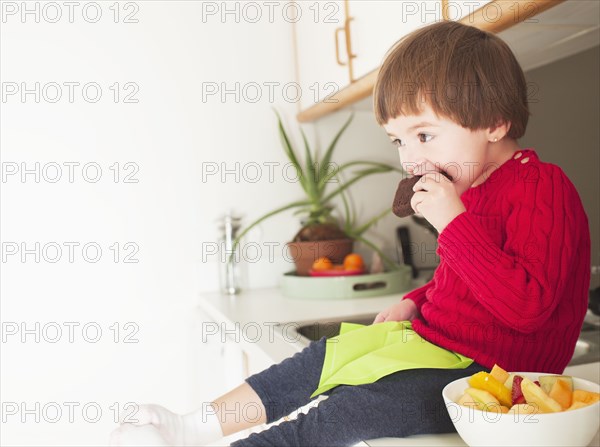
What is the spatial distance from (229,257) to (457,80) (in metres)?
1.20

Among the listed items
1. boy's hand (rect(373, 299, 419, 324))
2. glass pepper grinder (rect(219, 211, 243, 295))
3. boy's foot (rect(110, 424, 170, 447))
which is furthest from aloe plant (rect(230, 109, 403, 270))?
boy's foot (rect(110, 424, 170, 447))

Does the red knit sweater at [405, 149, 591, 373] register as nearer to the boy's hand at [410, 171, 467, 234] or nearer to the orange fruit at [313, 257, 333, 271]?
the boy's hand at [410, 171, 467, 234]

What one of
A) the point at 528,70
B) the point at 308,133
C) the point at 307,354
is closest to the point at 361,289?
the point at 308,133

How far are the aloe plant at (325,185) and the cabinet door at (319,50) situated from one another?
0.15 m

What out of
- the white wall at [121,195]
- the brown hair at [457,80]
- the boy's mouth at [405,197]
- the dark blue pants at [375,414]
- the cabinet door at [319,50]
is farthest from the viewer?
the white wall at [121,195]

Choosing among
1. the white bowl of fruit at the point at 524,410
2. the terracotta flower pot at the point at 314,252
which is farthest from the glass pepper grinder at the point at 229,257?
the white bowl of fruit at the point at 524,410

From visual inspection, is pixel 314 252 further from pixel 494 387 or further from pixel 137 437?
pixel 494 387

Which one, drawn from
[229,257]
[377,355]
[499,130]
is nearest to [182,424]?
[377,355]

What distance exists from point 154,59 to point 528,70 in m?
1.04

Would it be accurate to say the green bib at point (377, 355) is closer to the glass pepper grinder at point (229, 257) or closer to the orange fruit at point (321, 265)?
the orange fruit at point (321, 265)

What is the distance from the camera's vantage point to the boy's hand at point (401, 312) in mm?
1155

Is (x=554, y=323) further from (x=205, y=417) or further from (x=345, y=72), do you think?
(x=345, y=72)

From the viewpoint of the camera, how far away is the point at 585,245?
932 mm

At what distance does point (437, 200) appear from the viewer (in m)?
0.93
